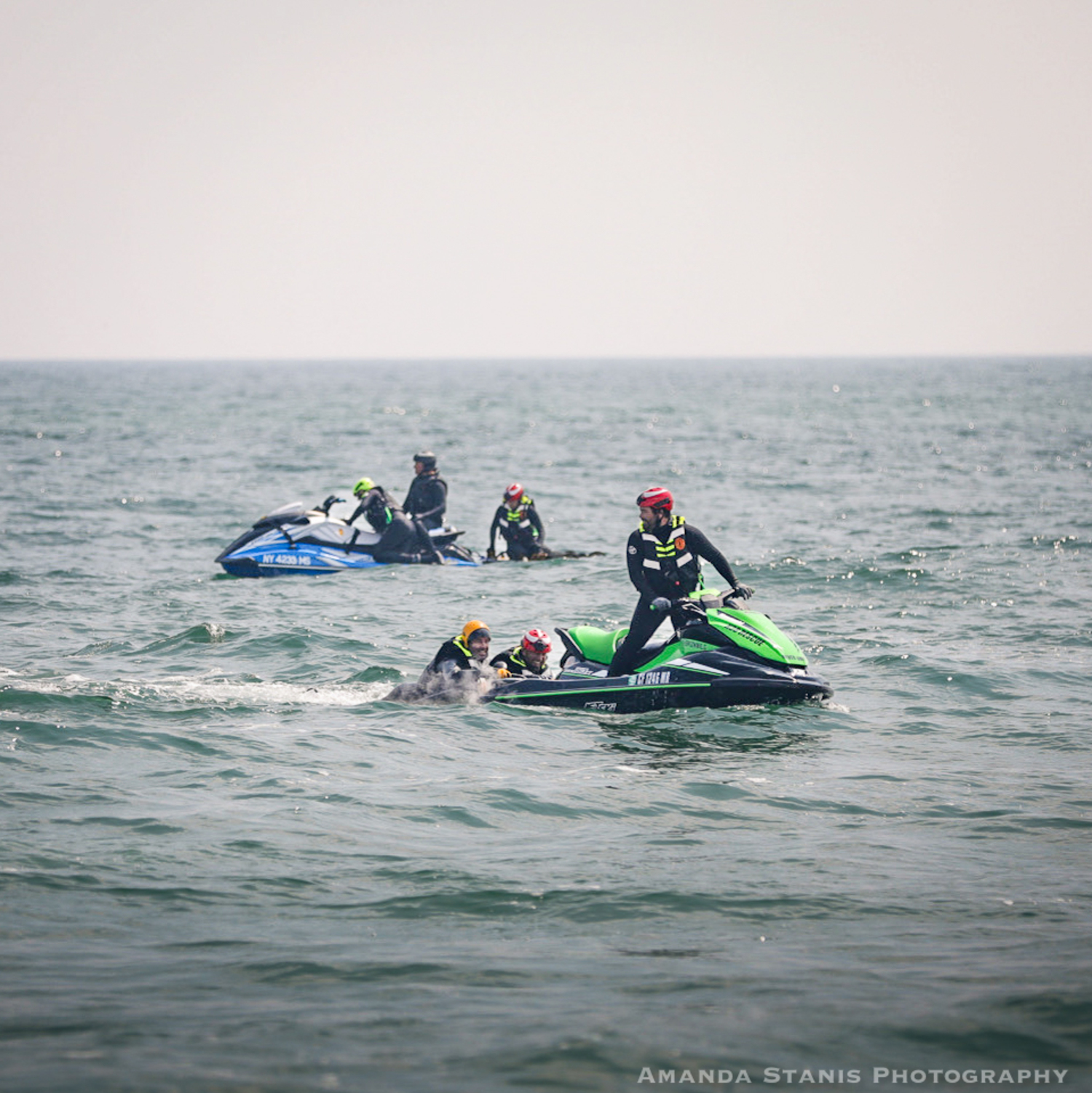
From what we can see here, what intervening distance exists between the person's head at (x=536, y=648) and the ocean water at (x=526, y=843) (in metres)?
0.78

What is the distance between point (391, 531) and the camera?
76.9 feet

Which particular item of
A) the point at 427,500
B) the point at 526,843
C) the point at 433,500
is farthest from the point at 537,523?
the point at 526,843

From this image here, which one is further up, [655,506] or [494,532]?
[655,506]

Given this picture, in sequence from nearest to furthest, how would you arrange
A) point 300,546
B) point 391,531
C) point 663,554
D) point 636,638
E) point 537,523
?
point 663,554 → point 636,638 → point 300,546 → point 391,531 → point 537,523

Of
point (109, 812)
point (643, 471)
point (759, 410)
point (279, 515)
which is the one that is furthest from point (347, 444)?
point (109, 812)

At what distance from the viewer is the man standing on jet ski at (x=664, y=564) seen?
43.2 ft

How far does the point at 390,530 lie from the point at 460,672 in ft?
32.9

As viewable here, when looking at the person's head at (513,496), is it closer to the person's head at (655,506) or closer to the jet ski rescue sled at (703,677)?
the jet ski rescue sled at (703,677)

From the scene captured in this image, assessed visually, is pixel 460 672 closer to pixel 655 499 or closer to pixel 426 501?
pixel 655 499

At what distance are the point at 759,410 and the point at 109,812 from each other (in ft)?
271

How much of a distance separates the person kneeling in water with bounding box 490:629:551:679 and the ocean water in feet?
2.41

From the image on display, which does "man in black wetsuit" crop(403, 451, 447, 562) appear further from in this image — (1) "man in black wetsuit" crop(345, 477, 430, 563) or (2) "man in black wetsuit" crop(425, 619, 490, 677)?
(2) "man in black wetsuit" crop(425, 619, 490, 677)

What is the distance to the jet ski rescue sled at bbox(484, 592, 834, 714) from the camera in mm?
13242

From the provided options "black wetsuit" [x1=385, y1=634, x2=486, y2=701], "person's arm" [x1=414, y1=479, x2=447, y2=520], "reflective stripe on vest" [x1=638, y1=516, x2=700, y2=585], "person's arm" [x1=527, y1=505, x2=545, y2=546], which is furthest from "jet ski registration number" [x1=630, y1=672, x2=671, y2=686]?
"person's arm" [x1=414, y1=479, x2=447, y2=520]
